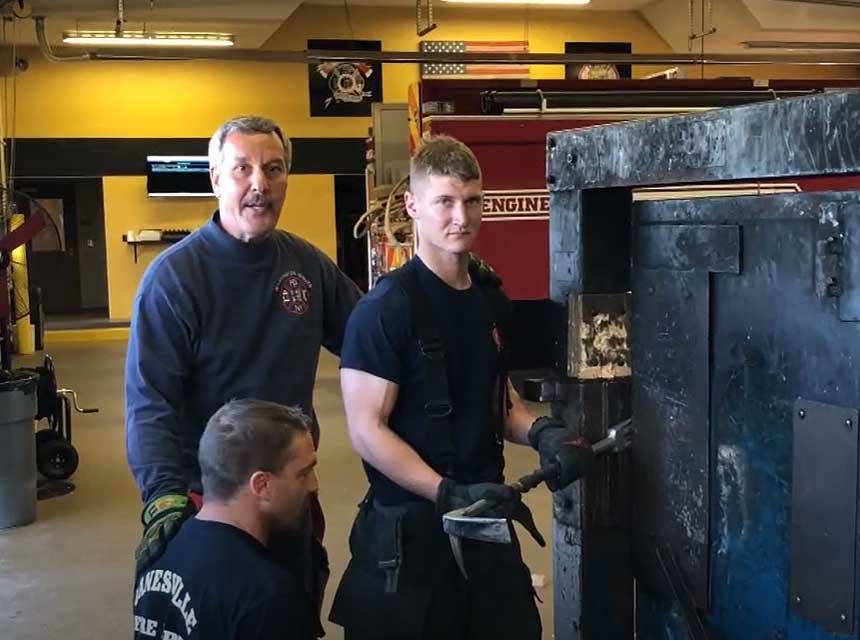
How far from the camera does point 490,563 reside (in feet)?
7.34

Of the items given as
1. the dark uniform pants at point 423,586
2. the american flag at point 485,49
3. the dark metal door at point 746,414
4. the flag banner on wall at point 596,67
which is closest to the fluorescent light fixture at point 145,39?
the american flag at point 485,49

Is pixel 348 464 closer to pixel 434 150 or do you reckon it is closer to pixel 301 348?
pixel 301 348

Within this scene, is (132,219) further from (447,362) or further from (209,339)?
(447,362)

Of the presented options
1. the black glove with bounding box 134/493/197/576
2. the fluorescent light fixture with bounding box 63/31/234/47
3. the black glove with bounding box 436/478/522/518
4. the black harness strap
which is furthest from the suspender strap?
the fluorescent light fixture with bounding box 63/31/234/47

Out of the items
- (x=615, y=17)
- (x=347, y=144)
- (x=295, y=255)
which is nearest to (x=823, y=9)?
(x=615, y=17)

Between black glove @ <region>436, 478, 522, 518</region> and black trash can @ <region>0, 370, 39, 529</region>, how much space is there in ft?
14.4

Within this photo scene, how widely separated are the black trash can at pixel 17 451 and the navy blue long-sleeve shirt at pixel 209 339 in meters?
Result: 3.66

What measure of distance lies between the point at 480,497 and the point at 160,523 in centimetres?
72

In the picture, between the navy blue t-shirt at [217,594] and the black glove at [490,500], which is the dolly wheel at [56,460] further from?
the black glove at [490,500]

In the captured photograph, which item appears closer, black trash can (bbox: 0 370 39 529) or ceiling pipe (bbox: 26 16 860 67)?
black trash can (bbox: 0 370 39 529)

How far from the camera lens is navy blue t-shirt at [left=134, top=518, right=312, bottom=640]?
187cm

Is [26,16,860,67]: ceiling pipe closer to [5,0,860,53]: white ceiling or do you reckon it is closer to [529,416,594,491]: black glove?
[5,0,860,53]: white ceiling

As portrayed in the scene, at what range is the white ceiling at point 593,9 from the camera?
1256 cm

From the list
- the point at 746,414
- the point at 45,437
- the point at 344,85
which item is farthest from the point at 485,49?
the point at 746,414
